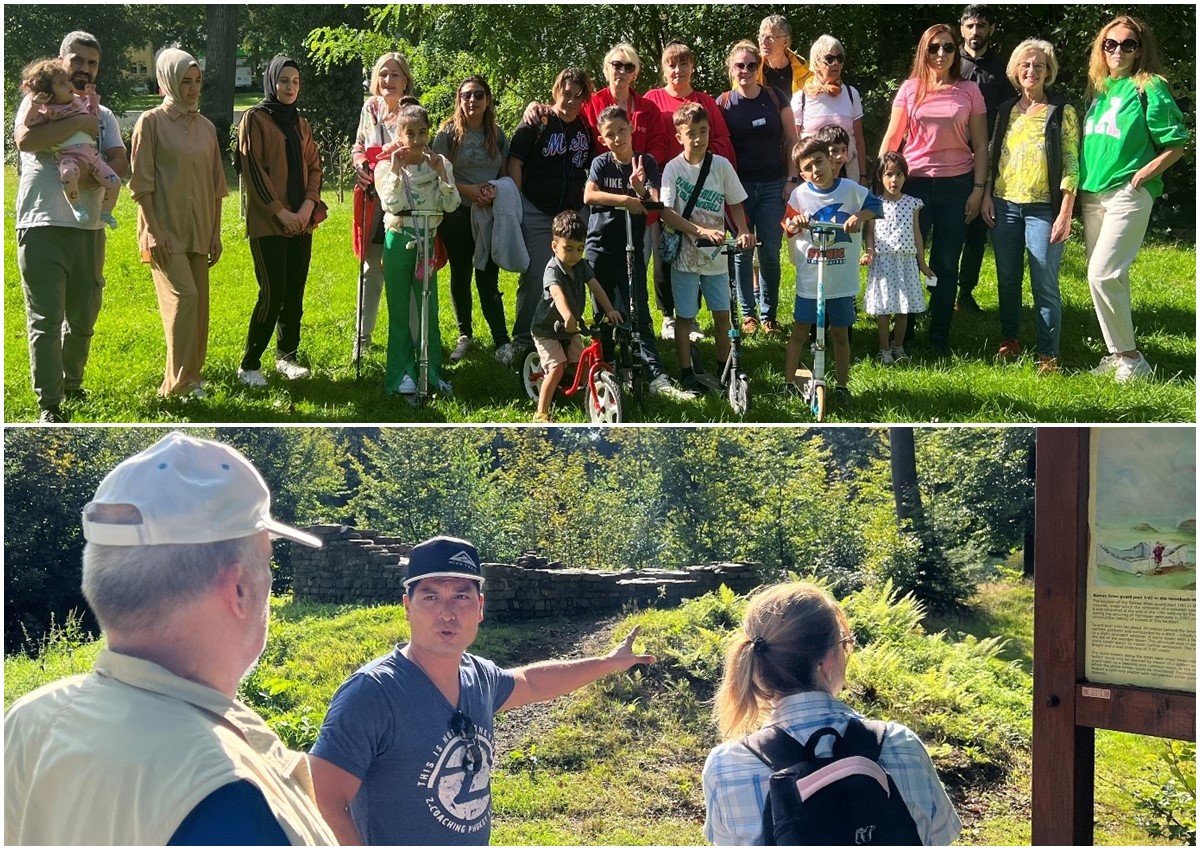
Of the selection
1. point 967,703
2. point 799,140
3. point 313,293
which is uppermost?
point 799,140

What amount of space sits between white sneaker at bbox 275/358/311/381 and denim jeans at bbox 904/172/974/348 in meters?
3.70

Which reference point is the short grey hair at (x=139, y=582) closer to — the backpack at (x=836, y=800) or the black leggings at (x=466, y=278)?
the backpack at (x=836, y=800)

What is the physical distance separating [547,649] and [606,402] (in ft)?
6.50

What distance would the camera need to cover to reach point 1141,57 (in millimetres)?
6398

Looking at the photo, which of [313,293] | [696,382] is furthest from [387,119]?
[313,293]

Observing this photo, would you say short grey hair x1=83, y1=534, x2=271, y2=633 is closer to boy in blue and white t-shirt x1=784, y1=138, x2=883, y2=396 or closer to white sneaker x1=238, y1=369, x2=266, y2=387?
white sneaker x1=238, y1=369, x2=266, y2=387

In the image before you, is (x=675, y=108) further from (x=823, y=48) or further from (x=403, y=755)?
(x=403, y=755)

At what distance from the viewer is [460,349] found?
7.17 metres

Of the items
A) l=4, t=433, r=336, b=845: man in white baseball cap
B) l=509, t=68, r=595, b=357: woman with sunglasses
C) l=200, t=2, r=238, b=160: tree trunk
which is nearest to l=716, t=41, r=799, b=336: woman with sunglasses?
l=509, t=68, r=595, b=357: woman with sunglasses

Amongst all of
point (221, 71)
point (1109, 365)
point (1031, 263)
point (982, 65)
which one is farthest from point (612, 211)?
point (221, 71)

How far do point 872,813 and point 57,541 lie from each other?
16.4 feet

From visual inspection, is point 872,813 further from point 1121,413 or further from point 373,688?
point 1121,413

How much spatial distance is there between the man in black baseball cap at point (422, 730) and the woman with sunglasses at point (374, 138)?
336 centimetres

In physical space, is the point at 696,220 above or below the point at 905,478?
above
